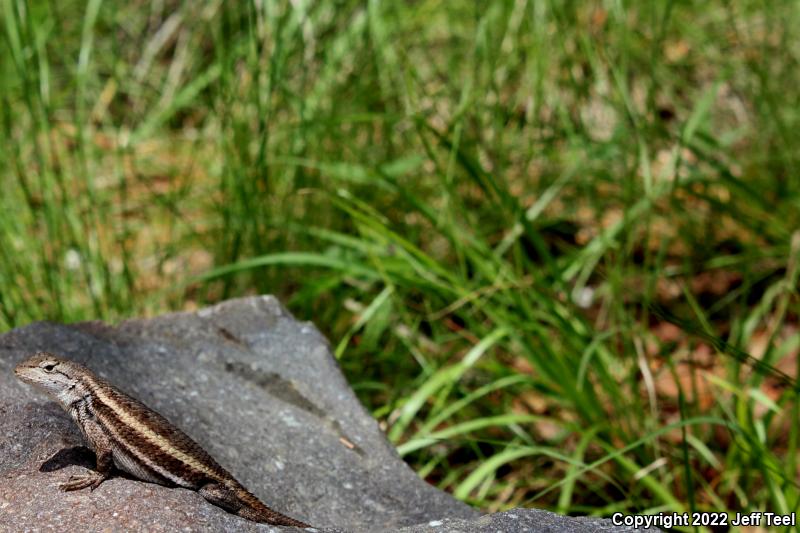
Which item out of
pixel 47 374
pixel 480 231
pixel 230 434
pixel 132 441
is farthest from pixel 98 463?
pixel 480 231

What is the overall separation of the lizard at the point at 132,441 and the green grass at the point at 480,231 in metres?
0.72

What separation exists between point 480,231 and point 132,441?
5.76ft

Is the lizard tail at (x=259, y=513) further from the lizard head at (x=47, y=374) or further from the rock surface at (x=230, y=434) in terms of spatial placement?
the lizard head at (x=47, y=374)

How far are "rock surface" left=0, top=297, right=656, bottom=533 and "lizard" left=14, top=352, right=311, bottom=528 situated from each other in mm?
48

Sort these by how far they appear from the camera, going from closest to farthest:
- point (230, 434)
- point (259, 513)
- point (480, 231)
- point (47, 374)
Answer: point (259, 513)
point (47, 374)
point (230, 434)
point (480, 231)

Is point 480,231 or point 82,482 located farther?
point 480,231

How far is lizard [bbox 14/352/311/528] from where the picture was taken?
1845 millimetres

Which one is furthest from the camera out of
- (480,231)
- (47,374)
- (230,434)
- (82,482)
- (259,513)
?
(480,231)

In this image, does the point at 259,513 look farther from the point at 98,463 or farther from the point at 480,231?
the point at 480,231

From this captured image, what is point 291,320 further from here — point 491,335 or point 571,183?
point 571,183


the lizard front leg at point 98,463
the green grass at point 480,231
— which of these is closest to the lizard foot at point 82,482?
the lizard front leg at point 98,463

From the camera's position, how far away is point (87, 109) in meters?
5.10

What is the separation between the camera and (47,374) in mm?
1975

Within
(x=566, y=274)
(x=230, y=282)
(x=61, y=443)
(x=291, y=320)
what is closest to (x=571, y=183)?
(x=566, y=274)
